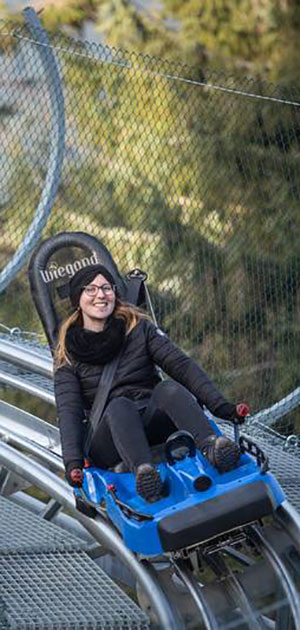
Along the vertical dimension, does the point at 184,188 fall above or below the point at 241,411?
above

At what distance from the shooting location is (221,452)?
4.33 m

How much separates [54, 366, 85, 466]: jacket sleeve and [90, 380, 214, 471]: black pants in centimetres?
8

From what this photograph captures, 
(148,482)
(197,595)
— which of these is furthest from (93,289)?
(197,595)

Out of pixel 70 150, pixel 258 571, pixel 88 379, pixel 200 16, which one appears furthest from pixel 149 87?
pixel 200 16

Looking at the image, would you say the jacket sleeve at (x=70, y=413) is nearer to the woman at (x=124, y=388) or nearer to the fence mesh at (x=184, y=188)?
the woman at (x=124, y=388)

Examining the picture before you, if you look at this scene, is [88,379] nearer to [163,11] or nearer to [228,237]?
[228,237]

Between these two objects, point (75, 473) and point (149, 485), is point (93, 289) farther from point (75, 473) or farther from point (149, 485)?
point (149, 485)

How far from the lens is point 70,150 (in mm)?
6934

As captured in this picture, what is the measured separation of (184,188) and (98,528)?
141 inches

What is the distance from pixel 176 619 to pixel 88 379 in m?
0.86

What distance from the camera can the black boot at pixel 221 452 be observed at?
433 centimetres

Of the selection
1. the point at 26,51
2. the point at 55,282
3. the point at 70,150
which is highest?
the point at 26,51

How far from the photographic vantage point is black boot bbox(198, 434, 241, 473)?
4.33 meters

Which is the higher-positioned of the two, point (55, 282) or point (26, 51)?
point (26, 51)
